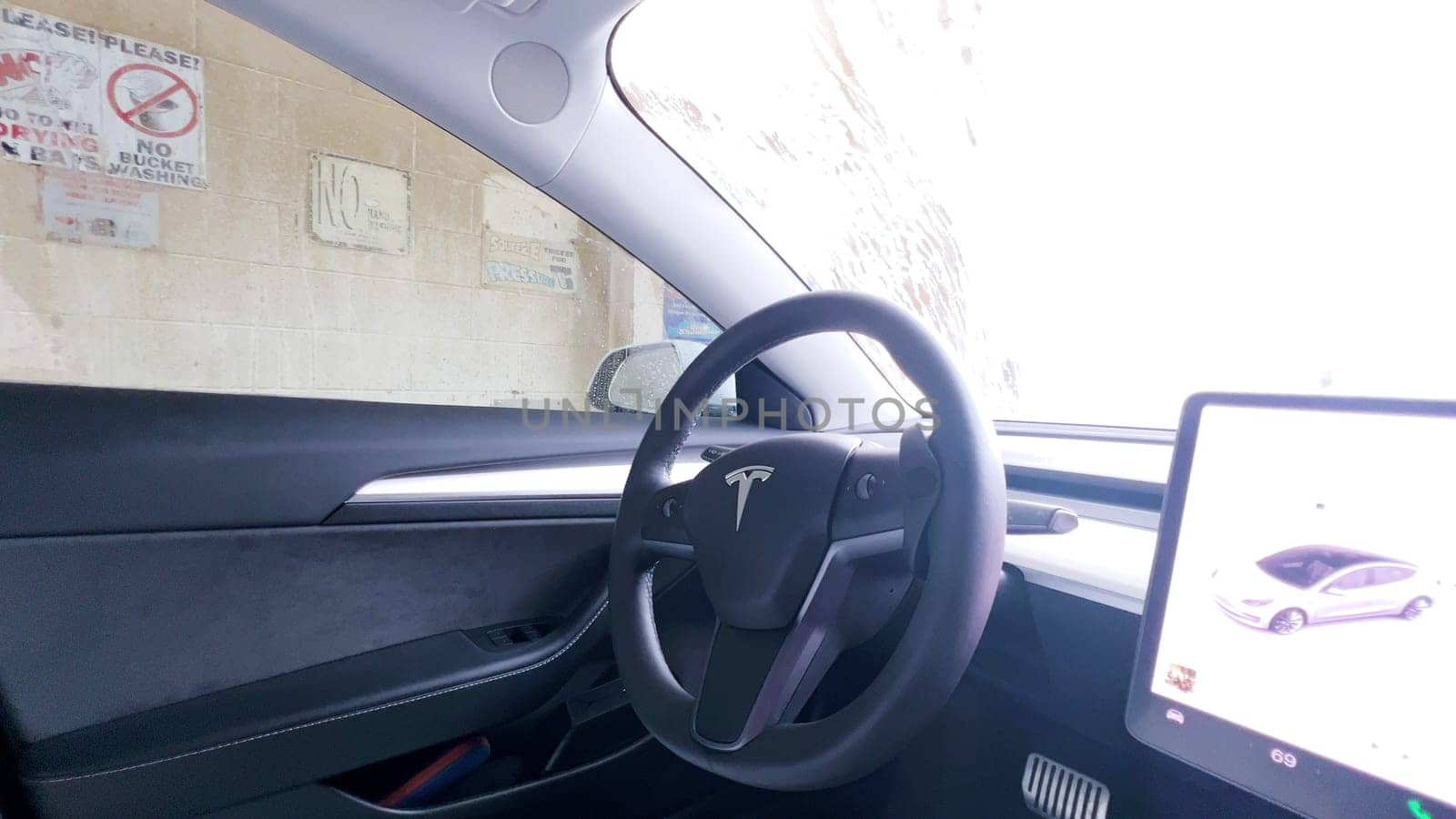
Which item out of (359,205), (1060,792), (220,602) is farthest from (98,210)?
(1060,792)

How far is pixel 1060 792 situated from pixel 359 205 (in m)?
1.63

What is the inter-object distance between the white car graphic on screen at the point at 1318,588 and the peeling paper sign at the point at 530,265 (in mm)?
1373

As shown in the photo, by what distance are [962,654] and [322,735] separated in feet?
3.45

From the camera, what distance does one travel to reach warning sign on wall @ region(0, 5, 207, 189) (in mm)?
1319

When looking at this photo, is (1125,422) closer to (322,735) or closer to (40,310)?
(322,735)

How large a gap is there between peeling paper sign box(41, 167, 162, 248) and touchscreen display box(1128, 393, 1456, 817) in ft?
5.49

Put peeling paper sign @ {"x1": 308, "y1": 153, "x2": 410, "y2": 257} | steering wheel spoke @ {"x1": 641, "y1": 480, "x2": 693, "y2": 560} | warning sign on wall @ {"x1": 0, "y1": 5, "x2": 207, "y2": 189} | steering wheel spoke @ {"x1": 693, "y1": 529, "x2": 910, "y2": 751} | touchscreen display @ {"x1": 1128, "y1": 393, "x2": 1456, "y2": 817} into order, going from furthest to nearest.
Answer: peeling paper sign @ {"x1": 308, "y1": 153, "x2": 410, "y2": 257} → warning sign on wall @ {"x1": 0, "y1": 5, "x2": 207, "y2": 189} → steering wheel spoke @ {"x1": 641, "y1": 480, "x2": 693, "y2": 560} → steering wheel spoke @ {"x1": 693, "y1": 529, "x2": 910, "y2": 751} → touchscreen display @ {"x1": 1128, "y1": 393, "x2": 1456, "y2": 817}

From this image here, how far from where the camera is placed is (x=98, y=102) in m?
1.38

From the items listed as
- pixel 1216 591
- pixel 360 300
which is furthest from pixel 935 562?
pixel 360 300

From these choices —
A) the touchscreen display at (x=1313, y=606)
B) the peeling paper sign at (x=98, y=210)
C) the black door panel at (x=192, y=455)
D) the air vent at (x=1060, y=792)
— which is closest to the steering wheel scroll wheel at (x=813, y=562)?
the touchscreen display at (x=1313, y=606)

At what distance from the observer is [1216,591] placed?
915 millimetres

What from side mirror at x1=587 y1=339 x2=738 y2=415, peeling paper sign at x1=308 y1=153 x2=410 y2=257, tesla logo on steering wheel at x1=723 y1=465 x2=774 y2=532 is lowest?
tesla logo on steering wheel at x1=723 y1=465 x2=774 y2=532

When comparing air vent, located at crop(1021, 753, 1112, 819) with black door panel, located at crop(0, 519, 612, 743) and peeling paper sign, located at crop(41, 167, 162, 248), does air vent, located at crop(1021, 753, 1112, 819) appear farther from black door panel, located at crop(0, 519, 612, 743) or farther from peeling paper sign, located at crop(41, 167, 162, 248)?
peeling paper sign, located at crop(41, 167, 162, 248)

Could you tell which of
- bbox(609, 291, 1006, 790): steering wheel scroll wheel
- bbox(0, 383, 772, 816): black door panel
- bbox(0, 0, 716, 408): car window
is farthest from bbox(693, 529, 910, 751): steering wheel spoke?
bbox(0, 0, 716, 408): car window
